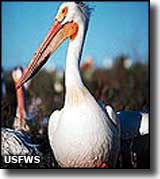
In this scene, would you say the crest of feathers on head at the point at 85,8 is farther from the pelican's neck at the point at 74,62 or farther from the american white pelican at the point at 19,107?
the american white pelican at the point at 19,107

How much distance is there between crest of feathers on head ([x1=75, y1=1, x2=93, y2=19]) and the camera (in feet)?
5.32

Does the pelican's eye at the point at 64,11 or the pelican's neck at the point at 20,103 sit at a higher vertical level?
the pelican's eye at the point at 64,11

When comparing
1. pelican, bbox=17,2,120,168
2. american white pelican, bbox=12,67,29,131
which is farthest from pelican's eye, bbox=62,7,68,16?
american white pelican, bbox=12,67,29,131

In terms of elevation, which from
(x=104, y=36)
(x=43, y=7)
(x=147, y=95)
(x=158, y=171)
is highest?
(x=43, y=7)

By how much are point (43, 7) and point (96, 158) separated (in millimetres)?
603

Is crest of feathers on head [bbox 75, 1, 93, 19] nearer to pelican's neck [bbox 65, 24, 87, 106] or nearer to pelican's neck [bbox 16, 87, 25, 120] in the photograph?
pelican's neck [bbox 65, 24, 87, 106]

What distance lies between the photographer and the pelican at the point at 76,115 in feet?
5.23

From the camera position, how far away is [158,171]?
1614mm

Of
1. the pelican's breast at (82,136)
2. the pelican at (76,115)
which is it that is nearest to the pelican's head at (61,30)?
the pelican at (76,115)

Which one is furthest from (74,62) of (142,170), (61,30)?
(142,170)

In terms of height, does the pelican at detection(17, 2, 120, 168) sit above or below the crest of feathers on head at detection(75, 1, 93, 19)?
below

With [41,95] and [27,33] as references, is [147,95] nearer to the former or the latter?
[41,95]

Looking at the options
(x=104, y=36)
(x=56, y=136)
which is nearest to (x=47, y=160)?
(x=56, y=136)

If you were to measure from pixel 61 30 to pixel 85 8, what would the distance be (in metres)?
0.12
